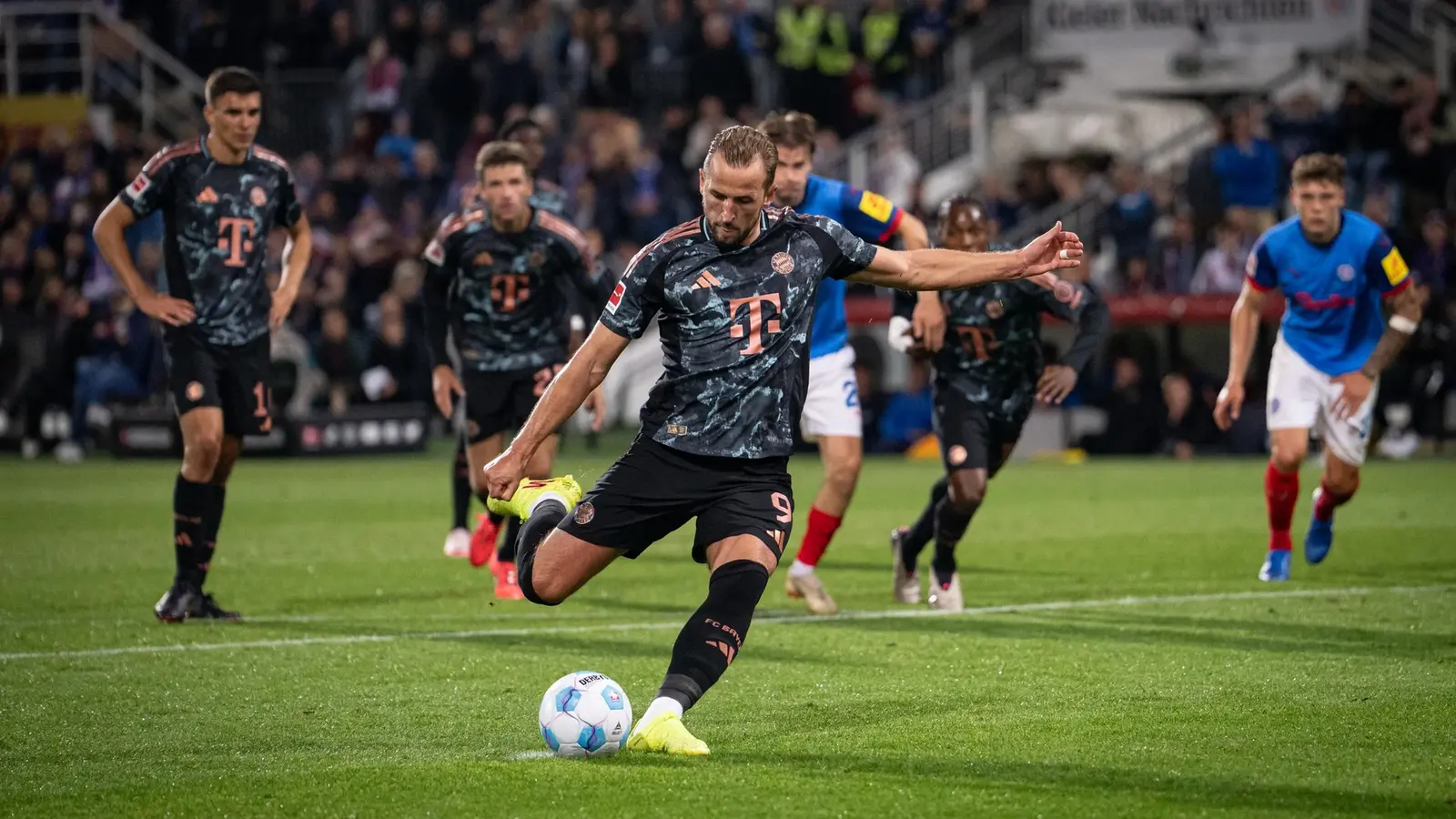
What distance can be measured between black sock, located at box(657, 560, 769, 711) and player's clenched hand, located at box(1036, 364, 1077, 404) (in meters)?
3.62

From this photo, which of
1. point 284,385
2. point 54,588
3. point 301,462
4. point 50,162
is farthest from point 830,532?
point 50,162

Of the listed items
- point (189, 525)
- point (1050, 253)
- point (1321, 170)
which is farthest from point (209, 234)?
point (1321, 170)

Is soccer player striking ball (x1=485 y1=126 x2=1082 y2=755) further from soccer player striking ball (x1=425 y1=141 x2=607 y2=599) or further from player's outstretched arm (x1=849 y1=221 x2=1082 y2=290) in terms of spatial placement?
soccer player striking ball (x1=425 y1=141 x2=607 y2=599)

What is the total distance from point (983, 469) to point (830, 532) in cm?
88

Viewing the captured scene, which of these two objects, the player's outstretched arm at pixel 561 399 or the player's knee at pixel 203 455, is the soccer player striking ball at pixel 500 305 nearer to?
the player's knee at pixel 203 455

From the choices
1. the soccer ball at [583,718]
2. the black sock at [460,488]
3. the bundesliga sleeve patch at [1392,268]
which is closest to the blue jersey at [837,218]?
the bundesliga sleeve patch at [1392,268]

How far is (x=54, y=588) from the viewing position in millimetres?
10906

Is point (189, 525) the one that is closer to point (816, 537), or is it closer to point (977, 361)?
point (816, 537)

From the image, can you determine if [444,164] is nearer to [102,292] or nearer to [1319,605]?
[102,292]

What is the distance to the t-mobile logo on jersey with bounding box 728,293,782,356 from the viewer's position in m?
6.43

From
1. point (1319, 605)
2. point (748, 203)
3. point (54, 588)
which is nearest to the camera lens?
point (748, 203)

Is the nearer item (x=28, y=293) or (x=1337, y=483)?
(x=1337, y=483)

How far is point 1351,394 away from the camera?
1077 centimetres

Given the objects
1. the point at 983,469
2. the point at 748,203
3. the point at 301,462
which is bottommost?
the point at 301,462
